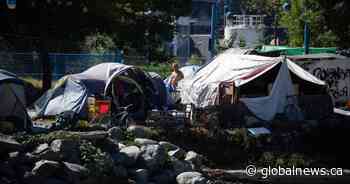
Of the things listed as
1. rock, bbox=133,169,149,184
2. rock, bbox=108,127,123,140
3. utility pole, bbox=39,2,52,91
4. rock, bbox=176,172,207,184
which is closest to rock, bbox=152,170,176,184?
rock, bbox=176,172,207,184

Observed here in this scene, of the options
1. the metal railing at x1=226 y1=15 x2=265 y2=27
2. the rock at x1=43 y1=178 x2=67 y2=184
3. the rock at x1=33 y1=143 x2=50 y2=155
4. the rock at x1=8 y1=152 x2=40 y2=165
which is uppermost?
the metal railing at x1=226 y1=15 x2=265 y2=27

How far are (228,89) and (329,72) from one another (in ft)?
19.8

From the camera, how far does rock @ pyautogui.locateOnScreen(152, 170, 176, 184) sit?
50.7 feet

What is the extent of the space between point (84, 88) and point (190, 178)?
23.1ft

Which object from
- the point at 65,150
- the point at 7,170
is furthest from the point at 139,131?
the point at 7,170

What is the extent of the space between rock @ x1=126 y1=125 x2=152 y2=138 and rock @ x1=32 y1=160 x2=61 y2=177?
441cm

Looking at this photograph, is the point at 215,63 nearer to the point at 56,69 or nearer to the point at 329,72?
the point at 329,72

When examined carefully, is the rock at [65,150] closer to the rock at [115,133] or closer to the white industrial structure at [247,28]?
the rock at [115,133]

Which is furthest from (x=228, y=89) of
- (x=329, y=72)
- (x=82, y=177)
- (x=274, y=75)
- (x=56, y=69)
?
(x=56, y=69)

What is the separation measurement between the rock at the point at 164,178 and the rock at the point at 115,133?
2145 millimetres

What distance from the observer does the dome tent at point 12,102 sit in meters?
18.1

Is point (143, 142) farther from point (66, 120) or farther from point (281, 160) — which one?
point (281, 160)

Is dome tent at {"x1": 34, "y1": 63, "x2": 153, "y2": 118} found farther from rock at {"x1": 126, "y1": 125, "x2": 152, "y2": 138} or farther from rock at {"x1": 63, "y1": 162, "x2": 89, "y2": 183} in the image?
rock at {"x1": 63, "y1": 162, "x2": 89, "y2": 183}

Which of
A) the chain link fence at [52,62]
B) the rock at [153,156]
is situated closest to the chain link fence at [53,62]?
the chain link fence at [52,62]
